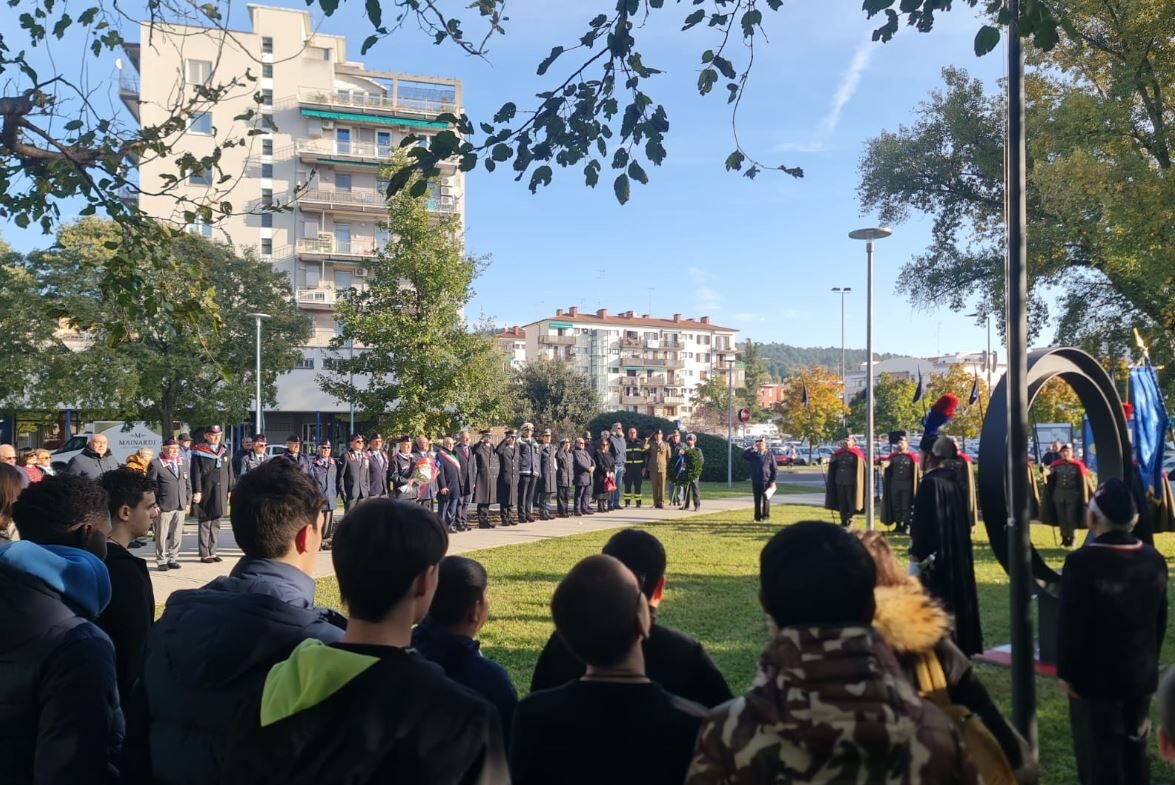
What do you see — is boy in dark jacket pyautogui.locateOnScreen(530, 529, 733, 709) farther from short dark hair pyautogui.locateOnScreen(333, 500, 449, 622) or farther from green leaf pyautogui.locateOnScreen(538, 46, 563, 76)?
green leaf pyautogui.locateOnScreen(538, 46, 563, 76)

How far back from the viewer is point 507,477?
62.2 feet

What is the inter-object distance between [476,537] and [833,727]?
49.8 feet

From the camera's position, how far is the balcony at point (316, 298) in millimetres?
56062

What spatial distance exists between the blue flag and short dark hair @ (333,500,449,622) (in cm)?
1039

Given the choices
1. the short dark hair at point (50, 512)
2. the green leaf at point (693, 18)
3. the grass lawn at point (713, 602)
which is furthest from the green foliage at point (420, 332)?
the short dark hair at point (50, 512)

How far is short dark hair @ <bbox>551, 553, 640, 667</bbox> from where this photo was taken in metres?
2.17

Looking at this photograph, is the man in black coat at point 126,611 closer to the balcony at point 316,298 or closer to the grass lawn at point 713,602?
the grass lawn at point 713,602

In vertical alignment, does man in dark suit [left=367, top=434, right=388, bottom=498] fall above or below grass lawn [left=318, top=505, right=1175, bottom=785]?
above

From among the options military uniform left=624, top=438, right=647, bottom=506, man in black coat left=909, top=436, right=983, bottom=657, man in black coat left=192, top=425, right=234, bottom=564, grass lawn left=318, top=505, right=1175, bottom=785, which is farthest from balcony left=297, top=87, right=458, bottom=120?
man in black coat left=909, top=436, right=983, bottom=657

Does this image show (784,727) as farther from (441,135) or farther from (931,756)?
(441,135)

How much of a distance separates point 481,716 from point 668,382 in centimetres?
11797

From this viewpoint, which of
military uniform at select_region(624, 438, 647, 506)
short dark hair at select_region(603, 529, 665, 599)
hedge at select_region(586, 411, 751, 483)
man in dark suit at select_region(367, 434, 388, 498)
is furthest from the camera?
hedge at select_region(586, 411, 751, 483)

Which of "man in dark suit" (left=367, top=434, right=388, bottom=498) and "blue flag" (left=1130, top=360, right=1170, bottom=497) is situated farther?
"man in dark suit" (left=367, top=434, right=388, bottom=498)

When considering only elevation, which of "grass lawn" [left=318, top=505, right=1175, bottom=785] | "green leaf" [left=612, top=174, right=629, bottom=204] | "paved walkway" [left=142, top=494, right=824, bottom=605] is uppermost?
"green leaf" [left=612, top=174, right=629, bottom=204]
